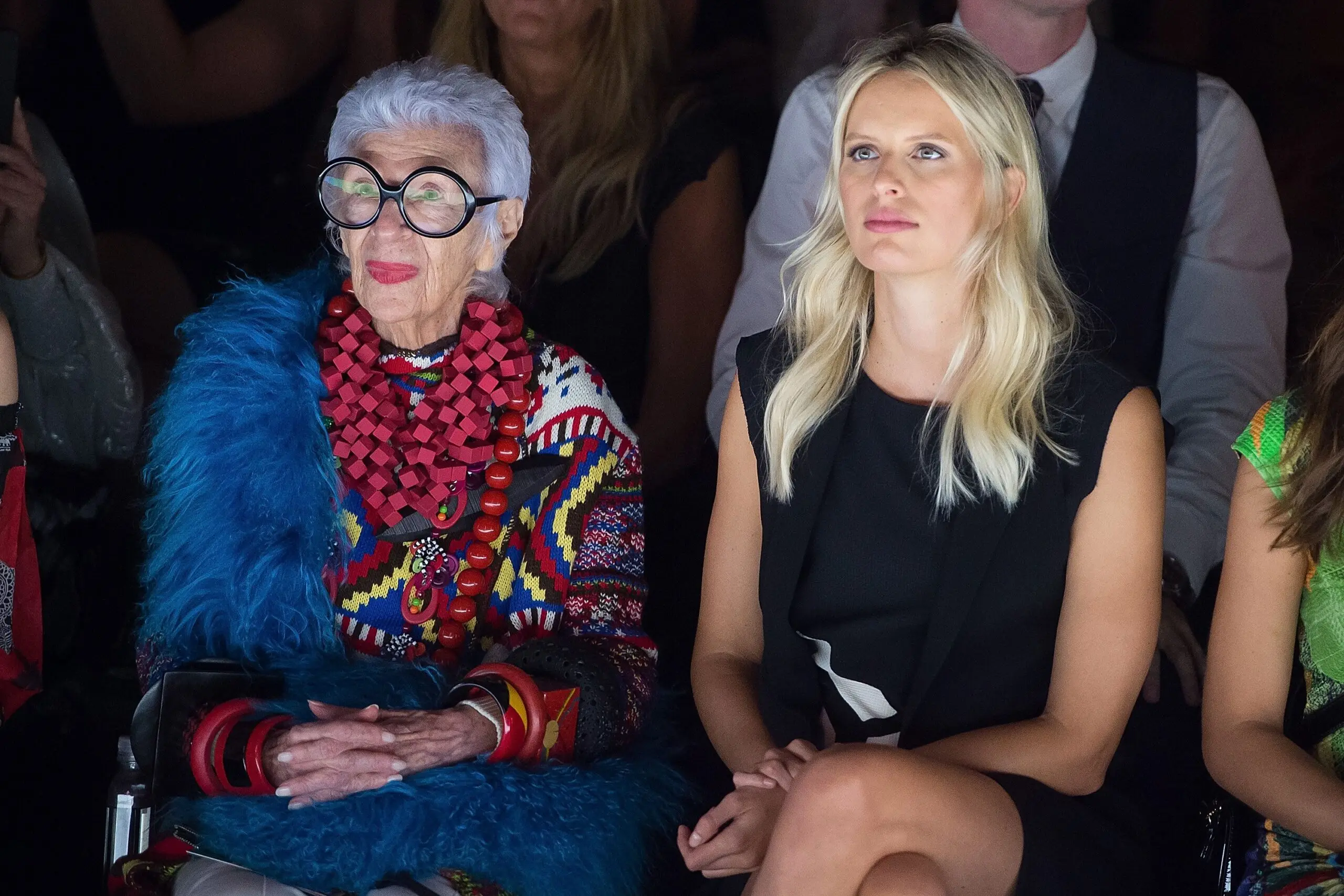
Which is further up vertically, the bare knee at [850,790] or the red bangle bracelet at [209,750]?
the bare knee at [850,790]

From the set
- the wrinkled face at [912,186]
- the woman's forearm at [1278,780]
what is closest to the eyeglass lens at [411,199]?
the wrinkled face at [912,186]

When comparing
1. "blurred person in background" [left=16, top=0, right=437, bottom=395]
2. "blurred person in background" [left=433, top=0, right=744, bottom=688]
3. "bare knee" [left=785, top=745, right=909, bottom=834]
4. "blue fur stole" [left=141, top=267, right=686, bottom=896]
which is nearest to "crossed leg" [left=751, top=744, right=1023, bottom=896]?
"bare knee" [left=785, top=745, right=909, bottom=834]

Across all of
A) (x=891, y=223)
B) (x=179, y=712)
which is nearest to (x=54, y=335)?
(x=179, y=712)

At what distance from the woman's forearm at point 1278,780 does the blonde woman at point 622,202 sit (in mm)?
1531

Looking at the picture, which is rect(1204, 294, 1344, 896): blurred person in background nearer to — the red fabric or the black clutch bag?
the black clutch bag

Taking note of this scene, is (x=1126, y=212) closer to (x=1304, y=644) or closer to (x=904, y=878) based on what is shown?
(x=1304, y=644)

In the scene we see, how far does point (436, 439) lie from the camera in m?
2.57

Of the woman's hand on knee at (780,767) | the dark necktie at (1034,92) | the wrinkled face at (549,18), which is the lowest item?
the woman's hand on knee at (780,767)

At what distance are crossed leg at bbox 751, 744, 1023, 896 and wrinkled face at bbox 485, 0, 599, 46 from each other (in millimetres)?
2065

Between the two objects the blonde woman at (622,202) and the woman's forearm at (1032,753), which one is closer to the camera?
the woman's forearm at (1032,753)

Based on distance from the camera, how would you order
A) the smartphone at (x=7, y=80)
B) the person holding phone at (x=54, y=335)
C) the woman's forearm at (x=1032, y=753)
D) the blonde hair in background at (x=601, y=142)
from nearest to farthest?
the woman's forearm at (x=1032, y=753), the smartphone at (x=7, y=80), the person holding phone at (x=54, y=335), the blonde hair in background at (x=601, y=142)

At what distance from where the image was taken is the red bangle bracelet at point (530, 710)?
2.36 m

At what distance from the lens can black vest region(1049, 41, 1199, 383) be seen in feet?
10.2

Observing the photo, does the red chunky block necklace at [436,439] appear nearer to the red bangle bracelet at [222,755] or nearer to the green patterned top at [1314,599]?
the red bangle bracelet at [222,755]
